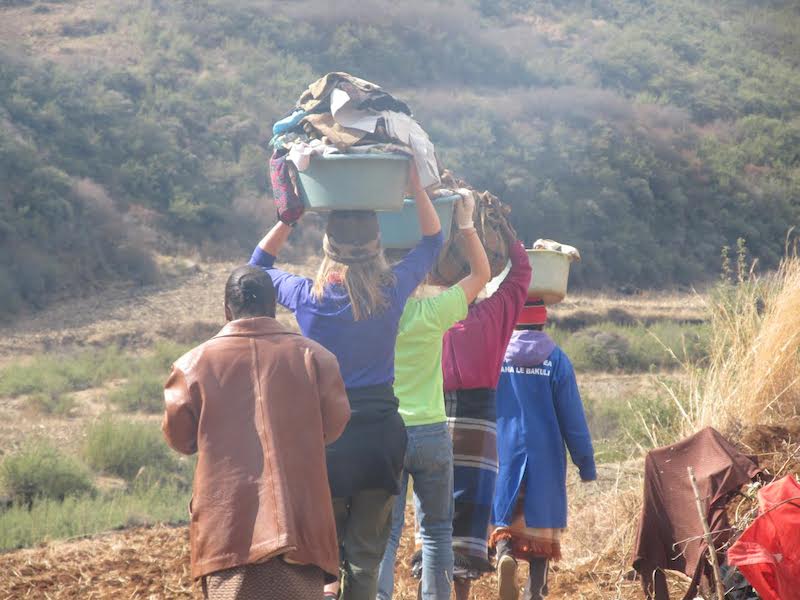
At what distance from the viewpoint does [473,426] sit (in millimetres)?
4117

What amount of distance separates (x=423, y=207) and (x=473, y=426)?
2.88ft

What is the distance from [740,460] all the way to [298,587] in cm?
180

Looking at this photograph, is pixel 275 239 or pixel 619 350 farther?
pixel 619 350

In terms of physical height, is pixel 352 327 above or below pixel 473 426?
above

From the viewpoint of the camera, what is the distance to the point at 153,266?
70.1ft

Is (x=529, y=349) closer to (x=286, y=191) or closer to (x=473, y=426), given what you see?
(x=473, y=426)

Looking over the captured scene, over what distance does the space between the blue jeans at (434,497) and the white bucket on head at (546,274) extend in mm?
1118

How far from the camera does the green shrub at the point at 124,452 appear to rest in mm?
10680

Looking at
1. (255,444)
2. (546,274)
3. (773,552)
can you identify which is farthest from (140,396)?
(773,552)

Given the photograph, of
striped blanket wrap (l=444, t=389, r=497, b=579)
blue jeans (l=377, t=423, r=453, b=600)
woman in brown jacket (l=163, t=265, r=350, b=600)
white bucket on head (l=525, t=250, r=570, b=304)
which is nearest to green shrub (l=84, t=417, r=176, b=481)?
white bucket on head (l=525, t=250, r=570, b=304)

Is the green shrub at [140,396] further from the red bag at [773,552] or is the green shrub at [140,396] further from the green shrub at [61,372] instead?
the red bag at [773,552]

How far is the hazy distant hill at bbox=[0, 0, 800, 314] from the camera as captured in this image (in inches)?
897

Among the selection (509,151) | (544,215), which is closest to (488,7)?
(509,151)

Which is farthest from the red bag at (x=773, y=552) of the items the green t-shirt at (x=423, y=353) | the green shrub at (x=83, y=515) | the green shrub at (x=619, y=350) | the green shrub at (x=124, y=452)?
the green shrub at (x=619, y=350)
